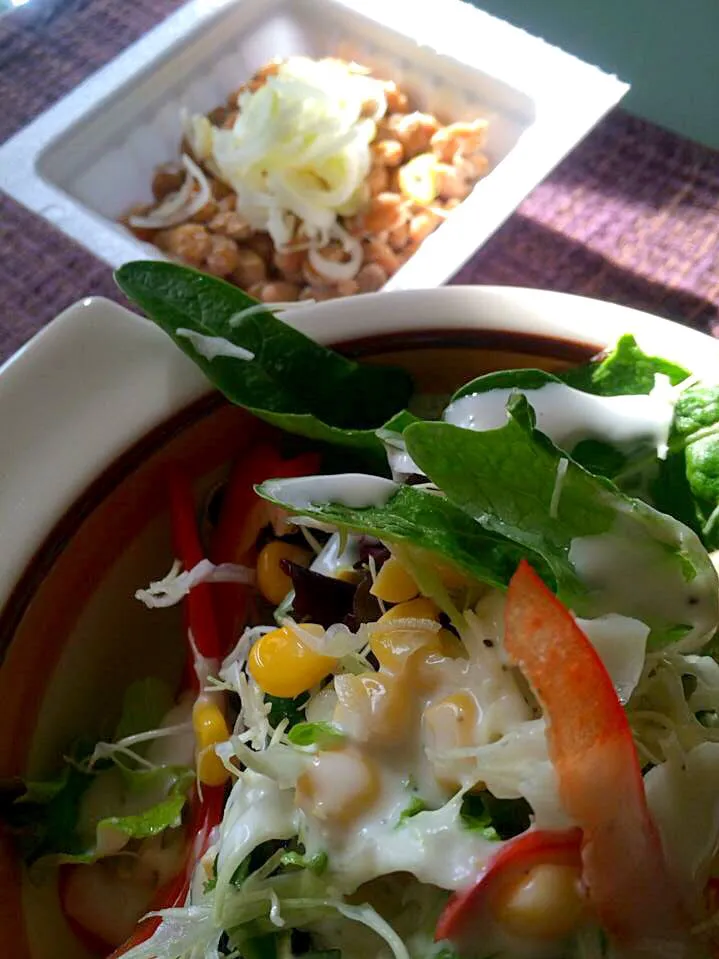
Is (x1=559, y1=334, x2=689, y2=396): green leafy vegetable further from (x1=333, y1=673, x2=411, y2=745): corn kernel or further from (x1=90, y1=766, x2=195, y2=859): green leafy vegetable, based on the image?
(x1=90, y1=766, x2=195, y2=859): green leafy vegetable

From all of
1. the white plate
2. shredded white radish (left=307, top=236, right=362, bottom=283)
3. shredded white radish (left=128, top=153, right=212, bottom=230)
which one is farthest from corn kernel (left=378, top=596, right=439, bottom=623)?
shredded white radish (left=128, top=153, right=212, bottom=230)

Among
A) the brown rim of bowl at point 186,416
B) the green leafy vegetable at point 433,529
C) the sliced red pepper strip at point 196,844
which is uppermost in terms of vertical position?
the brown rim of bowl at point 186,416

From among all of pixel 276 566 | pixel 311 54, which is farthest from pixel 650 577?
pixel 311 54

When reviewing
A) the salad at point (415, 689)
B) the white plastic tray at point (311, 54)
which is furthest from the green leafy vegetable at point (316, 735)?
the white plastic tray at point (311, 54)

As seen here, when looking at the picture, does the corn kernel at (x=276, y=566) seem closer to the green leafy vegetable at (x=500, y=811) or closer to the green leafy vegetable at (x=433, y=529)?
the green leafy vegetable at (x=433, y=529)

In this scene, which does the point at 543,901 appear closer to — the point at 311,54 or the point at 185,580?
the point at 185,580
